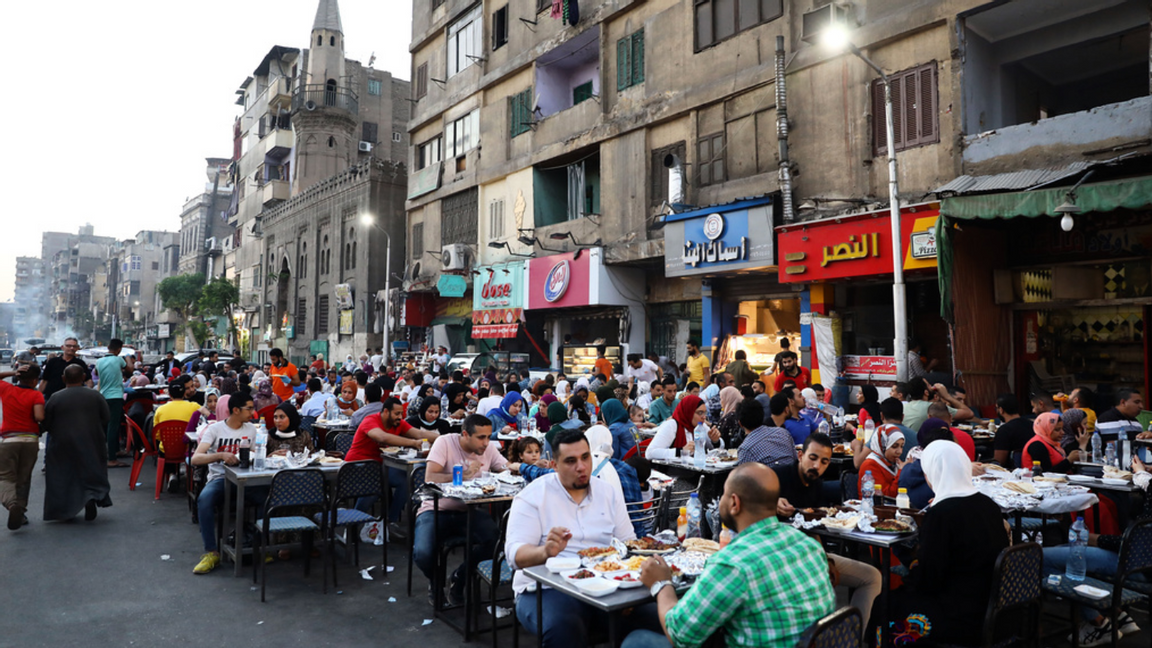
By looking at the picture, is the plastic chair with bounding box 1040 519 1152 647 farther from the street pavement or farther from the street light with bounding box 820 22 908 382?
the street light with bounding box 820 22 908 382

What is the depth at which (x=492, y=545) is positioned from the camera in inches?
248

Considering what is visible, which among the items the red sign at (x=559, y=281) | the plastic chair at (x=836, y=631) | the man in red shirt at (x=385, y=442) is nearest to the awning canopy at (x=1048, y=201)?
the man in red shirt at (x=385, y=442)

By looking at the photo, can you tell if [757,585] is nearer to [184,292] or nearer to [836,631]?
[836,631]

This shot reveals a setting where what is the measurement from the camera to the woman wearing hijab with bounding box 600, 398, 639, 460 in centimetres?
845

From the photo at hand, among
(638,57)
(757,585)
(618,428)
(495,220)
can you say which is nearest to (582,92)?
(638,57)

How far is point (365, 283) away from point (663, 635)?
3506cm

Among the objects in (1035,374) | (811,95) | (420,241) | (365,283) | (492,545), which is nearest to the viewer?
(492,545)

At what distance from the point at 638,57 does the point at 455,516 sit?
58.5 feet

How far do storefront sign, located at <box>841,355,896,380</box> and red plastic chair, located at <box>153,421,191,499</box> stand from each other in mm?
12971

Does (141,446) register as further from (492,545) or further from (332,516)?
(492,545)

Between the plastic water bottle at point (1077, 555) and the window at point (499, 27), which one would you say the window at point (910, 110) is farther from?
the window at point (499, 27)

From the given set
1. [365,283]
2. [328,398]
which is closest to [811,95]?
[328,398]

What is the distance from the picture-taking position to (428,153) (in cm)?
3206

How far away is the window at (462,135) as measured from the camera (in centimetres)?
2844
